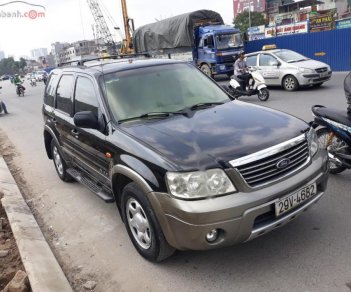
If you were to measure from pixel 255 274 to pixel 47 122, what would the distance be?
4.25m

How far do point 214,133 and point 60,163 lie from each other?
362cm

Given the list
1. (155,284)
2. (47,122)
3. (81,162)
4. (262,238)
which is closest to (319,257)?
(262,238)

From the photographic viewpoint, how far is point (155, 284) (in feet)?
10.9

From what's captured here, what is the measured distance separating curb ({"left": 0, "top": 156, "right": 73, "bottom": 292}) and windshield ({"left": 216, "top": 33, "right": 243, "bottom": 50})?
1654cm

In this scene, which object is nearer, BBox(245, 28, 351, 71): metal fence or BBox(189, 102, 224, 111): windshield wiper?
BBox(189, 102, 224, 111): windshield wiper

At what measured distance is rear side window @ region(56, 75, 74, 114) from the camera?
200 inches

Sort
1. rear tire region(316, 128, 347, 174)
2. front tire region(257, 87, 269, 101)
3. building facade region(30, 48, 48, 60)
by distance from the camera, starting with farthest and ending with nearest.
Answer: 1. building facade region(30, 48, 48, 60)
2. front tire region(257, 87, 269, 101)
3. rear tire region(316, 128, 347, 174)

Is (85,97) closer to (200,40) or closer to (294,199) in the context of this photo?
(294,199)

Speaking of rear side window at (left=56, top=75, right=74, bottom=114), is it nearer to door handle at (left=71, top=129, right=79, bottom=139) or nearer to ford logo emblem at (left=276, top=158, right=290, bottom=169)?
door handle at (left=71, top=129, right=79, bottom=139)

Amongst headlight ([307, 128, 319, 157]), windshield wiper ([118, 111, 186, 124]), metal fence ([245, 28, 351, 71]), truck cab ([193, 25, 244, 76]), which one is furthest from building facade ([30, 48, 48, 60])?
headlight ([307, 128, 319, 157])

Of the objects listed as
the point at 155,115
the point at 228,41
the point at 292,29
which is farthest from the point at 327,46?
the point at 155,115

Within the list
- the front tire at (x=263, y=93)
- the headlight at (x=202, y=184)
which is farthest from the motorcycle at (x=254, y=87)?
the headlight at (x=202, y=184)

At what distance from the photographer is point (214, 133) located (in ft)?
11.3

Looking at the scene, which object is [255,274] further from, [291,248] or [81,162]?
[81,162]
